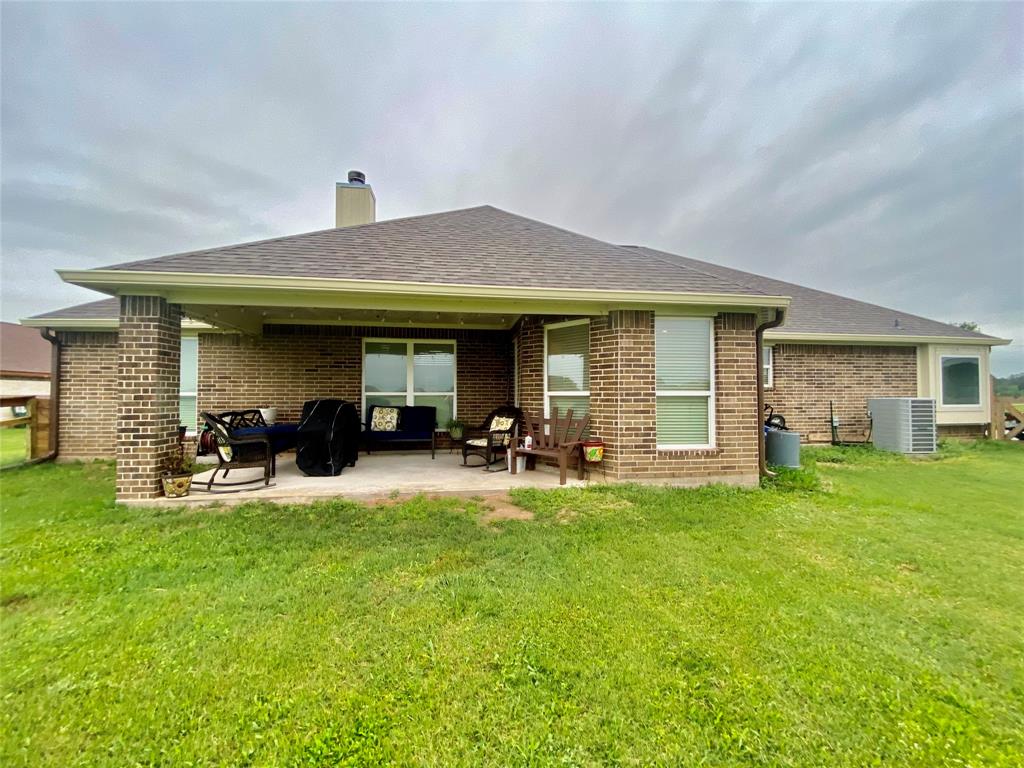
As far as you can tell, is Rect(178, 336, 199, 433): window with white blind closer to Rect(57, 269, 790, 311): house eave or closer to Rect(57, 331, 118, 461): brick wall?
Rect(57, 331, 118, 461): brick wall

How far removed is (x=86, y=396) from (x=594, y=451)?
31.4 ft

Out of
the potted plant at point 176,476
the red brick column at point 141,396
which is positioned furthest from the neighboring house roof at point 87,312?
the potted plant at point 176,476

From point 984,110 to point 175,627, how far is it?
A: 57.1 feet

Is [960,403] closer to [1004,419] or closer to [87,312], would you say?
[1004,419]

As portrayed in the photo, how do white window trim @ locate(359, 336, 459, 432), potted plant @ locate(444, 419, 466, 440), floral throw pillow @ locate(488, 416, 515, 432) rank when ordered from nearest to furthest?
floral throw pillow @ locate(488, 416, 515, 432) < potted plant @ locate(444, 419, 466, 440) < white window trim @ locate(359, 336, 459, 432)

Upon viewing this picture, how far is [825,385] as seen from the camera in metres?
10.1

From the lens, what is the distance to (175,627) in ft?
8.09

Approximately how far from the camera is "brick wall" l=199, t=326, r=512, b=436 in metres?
8.17

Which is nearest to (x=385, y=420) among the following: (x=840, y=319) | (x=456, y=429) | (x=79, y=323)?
(x=456, y=429)

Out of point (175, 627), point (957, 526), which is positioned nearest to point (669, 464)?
point (957, 526)

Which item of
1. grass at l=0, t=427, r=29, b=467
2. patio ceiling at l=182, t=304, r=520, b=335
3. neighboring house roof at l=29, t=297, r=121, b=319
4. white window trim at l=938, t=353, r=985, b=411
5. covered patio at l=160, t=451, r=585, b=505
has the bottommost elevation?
grass at l=0, t=427, r=29, b=467

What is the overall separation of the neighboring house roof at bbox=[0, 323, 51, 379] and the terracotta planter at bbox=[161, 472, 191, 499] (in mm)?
16957

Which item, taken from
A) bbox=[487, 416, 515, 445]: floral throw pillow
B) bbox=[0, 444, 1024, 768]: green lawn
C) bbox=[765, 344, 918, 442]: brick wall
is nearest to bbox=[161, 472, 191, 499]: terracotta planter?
bbox=[0, 444, 1024, 768]: green lawn

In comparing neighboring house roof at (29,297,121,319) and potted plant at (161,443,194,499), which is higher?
neighboring house roof at (29,297,121,319)
